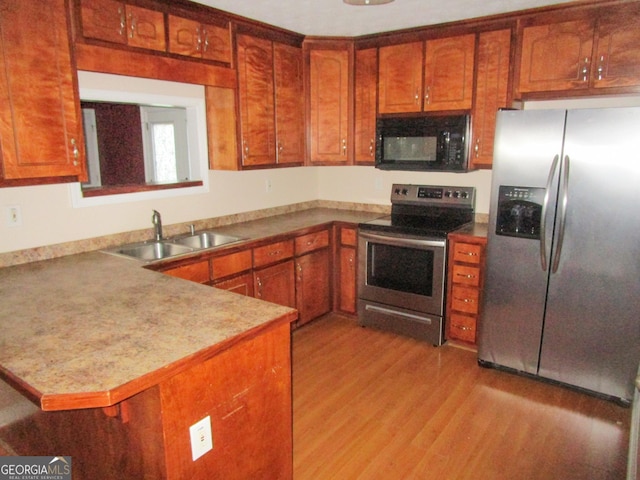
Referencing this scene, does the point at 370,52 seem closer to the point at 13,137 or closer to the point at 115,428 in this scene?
the point at 13,137

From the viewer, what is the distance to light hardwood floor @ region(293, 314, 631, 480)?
84.7 inches

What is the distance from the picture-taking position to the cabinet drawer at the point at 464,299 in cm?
319

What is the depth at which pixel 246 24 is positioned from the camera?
3.19m

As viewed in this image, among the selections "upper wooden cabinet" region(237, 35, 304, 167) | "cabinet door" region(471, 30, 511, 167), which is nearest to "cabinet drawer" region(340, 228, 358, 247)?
"upper wooden cabinet" region(237, 35, 304, 167)

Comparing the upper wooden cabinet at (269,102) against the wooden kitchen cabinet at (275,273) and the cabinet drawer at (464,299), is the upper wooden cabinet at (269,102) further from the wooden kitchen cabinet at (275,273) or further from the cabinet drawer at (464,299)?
the cabinet drawer at (464,299)

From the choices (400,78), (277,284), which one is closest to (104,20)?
(277,284)

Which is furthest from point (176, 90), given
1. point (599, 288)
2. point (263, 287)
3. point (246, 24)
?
point (599, 288)

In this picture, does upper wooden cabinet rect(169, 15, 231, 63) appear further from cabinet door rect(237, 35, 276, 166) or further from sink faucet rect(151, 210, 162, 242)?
sink faucet rect(151, 210, 162, 242)

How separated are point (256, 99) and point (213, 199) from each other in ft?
2.76

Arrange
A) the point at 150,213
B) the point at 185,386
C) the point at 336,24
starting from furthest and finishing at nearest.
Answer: the point at 336,24
the point at 150,213
the point at 185,386

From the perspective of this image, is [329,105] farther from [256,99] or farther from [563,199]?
[563,199]

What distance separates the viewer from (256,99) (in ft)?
11.0

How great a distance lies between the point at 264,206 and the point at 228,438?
263 centimetres

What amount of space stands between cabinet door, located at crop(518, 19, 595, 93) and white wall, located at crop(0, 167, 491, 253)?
819mm
